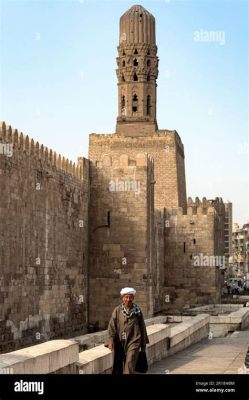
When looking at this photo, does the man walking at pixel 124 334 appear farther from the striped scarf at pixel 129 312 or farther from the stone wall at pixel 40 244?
the stone wall at pixel 40 244

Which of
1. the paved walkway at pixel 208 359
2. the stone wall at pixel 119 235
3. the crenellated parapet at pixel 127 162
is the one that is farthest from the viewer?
the crenellated parapet at pixel 127 162

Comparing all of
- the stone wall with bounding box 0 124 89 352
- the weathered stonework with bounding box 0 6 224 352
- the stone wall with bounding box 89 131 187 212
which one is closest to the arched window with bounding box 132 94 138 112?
the stone wall with bounding box 89 131 187 212

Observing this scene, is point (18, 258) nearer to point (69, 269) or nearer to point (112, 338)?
point (69, 269)

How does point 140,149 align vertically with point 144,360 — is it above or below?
above

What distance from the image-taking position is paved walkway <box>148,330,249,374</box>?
11305mm

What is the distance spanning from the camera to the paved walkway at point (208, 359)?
1130 cm

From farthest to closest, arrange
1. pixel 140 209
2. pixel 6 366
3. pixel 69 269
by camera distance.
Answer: pixel 140 209
pixel 69 269
pixel 6 366

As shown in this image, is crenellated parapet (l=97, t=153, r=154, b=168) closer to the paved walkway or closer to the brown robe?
the paved walkway

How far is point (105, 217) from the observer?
2370 cm

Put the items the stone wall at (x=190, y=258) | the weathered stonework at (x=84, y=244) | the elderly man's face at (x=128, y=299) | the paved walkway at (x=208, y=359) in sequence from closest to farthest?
the elderly man's face at (x=128, y=299) → the paved walkway at (x=208, y=359) → the weathered stonework at (x=84, y=244) → the stone wall at (x=190, y=258)

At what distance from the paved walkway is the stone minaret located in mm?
37126

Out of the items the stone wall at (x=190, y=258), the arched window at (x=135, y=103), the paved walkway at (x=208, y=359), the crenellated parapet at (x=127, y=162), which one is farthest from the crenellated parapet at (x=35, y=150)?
the arched window at (x=135, y=103)

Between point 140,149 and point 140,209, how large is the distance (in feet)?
91.9

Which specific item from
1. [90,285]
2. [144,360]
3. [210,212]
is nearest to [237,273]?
[210,212]
